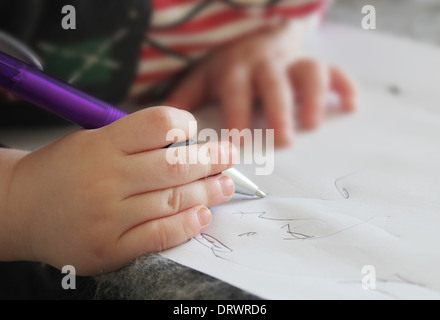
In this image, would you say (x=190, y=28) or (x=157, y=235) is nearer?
(x=157, y=235)

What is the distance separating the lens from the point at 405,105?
0.43 m

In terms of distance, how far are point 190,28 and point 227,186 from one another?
208 millimetres

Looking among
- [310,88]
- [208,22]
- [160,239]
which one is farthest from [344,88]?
[160,239]

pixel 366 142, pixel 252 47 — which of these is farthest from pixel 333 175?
pixel 252 47

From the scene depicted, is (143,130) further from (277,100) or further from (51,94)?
(277,100)

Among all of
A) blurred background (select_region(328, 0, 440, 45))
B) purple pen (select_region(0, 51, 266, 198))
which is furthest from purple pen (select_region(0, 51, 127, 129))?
blurred background (select_region(328, 0, 440, 45))

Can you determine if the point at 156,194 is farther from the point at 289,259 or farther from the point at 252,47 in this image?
the point at 252,47

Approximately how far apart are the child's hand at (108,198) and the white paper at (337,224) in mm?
17

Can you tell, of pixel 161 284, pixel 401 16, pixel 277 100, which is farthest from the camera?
pixel 401 16

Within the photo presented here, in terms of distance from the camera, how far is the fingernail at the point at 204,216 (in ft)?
0.92

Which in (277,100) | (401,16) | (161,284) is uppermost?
(401,16)

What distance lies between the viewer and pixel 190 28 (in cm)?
46

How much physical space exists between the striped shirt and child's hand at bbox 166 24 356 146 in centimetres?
1

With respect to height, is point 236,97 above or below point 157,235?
above
